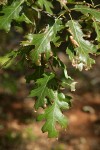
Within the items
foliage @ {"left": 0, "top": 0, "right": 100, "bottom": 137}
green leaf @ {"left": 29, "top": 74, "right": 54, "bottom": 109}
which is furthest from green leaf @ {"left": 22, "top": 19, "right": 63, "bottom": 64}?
green leaf @ {"left": 29, "top": 74, "right": 54, "bottom": 109}

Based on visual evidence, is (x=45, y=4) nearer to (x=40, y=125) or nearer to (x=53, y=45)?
(x=53, y=45)

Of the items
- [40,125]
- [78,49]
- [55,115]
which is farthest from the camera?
[40,125]

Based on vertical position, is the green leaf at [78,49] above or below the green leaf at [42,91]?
above

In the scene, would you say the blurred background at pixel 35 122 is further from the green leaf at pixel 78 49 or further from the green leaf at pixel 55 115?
the green leaf at pixel 78 49

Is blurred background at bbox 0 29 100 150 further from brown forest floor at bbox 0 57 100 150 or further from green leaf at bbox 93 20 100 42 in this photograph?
green leaf at bbox 93 20 100 42

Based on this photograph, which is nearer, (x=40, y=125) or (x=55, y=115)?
(x=55, y=115)

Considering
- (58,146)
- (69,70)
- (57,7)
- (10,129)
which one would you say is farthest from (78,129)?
(57,7)

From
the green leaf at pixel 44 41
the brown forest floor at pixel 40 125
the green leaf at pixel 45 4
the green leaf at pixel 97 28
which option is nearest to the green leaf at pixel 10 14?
the green leaf at pixel 45 4

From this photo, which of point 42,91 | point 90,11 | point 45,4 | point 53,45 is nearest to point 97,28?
point 90,11

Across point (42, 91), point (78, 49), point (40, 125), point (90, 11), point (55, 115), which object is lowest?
point (40, 125)
